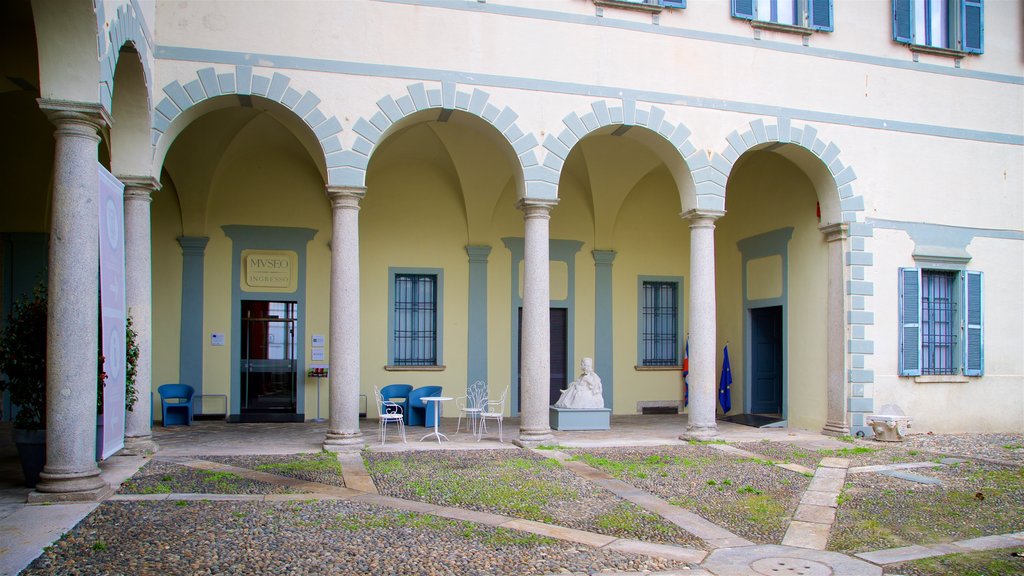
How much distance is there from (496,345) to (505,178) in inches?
118

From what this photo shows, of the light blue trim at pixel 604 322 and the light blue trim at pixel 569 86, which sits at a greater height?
the light blue trim at pixel 569 86

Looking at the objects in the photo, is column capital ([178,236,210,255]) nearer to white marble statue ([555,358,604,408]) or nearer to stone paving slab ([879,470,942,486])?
white marble statue ([555,358,604,408])

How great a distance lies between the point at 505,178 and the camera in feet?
45.5

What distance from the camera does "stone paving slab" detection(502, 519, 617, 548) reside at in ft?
19.0

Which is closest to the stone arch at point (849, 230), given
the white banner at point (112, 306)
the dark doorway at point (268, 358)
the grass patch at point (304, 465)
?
the grass patch at point (304, 465)

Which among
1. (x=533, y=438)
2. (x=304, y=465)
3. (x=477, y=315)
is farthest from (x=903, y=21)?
(x=304, y=465)

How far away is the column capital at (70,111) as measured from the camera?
6.50m

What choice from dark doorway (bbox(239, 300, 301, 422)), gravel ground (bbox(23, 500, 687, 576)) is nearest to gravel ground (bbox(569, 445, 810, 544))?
gravel ground (bbox(23, 500, 687, 576))

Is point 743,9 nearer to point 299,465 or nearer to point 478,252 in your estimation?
point 478,252

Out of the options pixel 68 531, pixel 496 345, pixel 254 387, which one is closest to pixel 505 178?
pixel 496 345

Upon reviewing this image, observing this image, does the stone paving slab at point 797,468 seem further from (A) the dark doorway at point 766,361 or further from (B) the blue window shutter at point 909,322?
(A) the dark doorway at point 766,361

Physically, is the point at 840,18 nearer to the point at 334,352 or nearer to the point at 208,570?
the point at 334,352

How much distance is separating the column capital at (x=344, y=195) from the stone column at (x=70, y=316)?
348 cm

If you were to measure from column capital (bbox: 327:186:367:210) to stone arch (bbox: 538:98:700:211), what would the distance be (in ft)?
7.98
